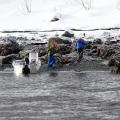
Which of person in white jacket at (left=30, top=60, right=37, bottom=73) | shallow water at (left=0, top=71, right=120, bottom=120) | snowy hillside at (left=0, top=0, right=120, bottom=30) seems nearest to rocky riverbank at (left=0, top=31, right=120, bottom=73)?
person in white jacket at (left=30, top=60, right=37, bottom=73)

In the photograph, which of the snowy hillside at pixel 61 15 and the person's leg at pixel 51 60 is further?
the snowy hillside at pixel 61 15

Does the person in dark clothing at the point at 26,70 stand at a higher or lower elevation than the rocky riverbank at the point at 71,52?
lower

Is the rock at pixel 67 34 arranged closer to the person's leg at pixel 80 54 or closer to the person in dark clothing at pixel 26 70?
the person's leg at pixel 80 54

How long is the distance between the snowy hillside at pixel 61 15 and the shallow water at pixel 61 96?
29.2 meters

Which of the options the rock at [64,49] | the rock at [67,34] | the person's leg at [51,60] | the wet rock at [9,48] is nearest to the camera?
the person's leg at [51,60]

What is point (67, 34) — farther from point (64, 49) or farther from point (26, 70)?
point (26, 70)

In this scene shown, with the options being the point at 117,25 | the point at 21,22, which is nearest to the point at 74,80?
the point at 117,25

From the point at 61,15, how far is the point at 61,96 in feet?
148

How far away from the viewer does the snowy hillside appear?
216 ft

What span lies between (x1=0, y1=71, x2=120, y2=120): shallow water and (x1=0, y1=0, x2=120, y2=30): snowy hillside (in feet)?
95.9

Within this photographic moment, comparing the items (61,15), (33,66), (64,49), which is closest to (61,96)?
(33,66)

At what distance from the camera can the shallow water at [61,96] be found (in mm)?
22859

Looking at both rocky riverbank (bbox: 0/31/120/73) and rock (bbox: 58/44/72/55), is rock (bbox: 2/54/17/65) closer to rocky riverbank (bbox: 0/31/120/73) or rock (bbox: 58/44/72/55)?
rocky riverbank (bbox: 0/31/120/73)

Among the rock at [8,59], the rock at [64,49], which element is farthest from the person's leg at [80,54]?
the rock at [8,59]
